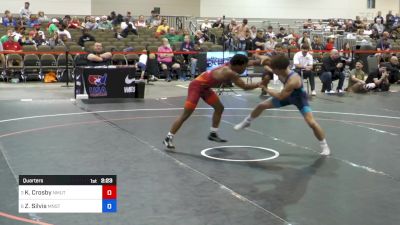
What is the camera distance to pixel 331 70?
15.7 m

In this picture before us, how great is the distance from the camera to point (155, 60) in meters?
17.7

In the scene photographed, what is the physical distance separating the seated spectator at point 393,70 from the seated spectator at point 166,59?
21.7 feet

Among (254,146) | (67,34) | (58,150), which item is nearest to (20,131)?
(58,150)

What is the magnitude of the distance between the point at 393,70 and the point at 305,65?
13.4ft

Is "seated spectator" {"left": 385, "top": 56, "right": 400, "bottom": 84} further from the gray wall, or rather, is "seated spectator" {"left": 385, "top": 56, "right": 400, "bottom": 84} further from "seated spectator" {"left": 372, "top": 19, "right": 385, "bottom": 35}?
the gray wall

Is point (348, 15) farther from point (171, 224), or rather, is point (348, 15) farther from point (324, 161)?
point (171, 224)

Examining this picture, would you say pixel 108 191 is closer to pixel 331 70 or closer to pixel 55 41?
pixel 331 70

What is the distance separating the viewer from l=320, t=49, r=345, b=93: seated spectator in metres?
15.4

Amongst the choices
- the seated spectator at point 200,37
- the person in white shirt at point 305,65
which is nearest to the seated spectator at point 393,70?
the person in white shirt at point 305,65

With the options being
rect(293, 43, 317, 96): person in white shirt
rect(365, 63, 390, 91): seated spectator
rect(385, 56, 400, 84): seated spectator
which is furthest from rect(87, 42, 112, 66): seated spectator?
rect(385, 56, 400, 84): seated spectator

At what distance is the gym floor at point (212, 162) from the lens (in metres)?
5.10

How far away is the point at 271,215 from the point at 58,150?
3.71 metres

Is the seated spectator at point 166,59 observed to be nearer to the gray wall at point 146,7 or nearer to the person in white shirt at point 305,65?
the person in white shirt at point 305,65

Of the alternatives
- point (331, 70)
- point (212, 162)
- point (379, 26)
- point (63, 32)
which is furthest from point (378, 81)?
point (379, 26)
